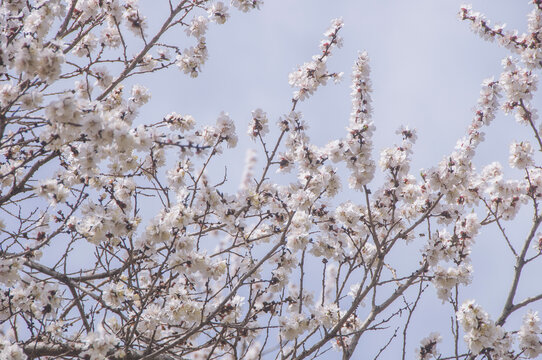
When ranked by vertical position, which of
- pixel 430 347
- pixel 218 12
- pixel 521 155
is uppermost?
pixel 218 12

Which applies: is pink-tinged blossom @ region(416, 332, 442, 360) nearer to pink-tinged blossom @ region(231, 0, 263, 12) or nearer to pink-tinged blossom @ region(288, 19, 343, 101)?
pink-tinged blossom @ region(288, 19, 343, 101)

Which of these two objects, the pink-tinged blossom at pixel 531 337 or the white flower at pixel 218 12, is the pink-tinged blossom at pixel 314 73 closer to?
the white flower at pixel 218 12

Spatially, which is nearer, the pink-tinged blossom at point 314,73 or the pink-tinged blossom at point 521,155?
the pink-tinged blossom at point 314,73

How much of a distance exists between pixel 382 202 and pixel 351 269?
3.31ft

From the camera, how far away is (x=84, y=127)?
9.68 ft

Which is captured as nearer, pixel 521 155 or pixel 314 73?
pixel 314 73

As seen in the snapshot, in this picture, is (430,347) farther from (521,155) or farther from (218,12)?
(218,12)

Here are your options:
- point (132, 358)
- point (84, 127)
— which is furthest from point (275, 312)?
point (84, 127)

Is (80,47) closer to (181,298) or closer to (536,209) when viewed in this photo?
(181,298)

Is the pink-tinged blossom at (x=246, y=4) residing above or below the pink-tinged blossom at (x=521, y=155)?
above

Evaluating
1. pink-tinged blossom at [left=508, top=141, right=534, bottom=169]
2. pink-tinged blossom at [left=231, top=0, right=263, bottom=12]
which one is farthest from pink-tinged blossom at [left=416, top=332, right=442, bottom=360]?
pink-tinged blossom at [left=231, top=0, right=263, bottom=12]

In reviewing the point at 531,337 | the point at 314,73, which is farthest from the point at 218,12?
the point at 531,337

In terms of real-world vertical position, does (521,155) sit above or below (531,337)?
above

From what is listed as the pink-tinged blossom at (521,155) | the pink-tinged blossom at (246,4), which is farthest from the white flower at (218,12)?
the pink-tinged blossom at (521,155)
